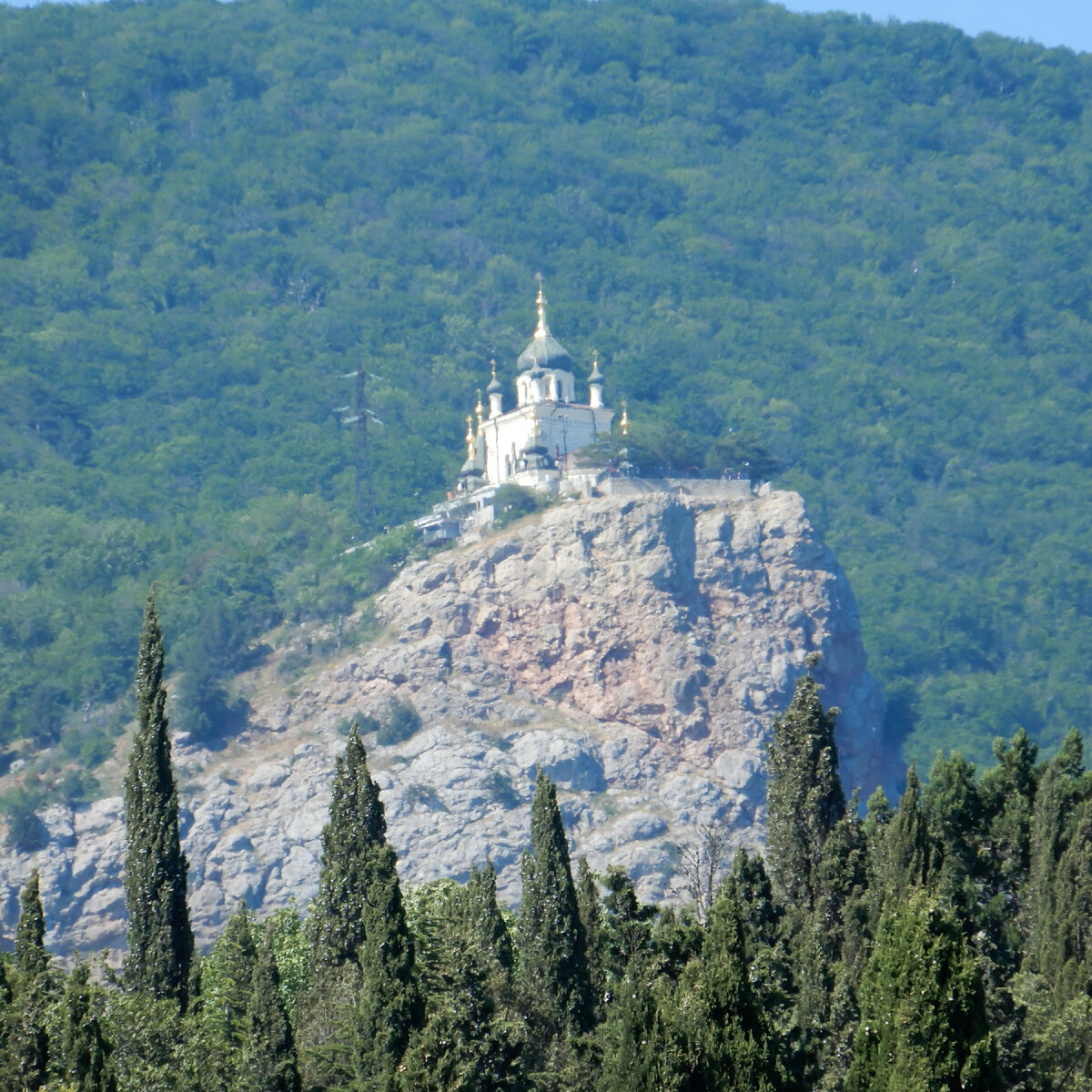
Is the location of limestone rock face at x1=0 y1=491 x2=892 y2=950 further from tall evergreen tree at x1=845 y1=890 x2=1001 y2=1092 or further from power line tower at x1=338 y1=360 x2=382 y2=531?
tall evergreen tree at x1=845 y1=890 x2=1001 y2=1092

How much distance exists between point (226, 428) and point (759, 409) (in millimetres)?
31635

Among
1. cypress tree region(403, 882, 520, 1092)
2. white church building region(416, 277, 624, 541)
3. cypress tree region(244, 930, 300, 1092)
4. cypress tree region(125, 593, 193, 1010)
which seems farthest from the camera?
white church building region(416, 277, 624, 541)

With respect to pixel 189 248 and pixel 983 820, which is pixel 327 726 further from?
pixel 189 248

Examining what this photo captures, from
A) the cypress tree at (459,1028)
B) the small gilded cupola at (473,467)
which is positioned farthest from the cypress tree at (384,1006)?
the small gilded cupola at (473,467)

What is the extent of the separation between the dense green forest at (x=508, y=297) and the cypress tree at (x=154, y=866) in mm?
43888

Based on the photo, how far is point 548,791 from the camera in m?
43.7

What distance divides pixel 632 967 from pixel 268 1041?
5.91 meters

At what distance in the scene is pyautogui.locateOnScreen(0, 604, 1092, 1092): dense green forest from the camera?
28.9m

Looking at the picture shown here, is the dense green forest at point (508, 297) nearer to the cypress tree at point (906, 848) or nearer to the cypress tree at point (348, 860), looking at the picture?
the cypress tree at point (348, 860)

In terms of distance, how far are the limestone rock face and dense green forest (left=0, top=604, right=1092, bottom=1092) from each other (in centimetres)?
2961

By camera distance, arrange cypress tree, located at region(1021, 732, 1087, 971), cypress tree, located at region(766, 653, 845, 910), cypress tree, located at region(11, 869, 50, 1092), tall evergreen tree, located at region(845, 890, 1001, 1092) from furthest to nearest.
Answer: cypress tree, located at region(1021, 732, 1087, 971), cypress tree, located at region(766, 653, 845, 910), cypress tree, located at region(11, 869, 50, 1092), tall evergreen tree, located at region(845, 890, 1001, 1092)

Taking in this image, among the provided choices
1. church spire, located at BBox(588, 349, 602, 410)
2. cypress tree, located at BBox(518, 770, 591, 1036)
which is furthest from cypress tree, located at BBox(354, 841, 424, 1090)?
church spire, located at BBox(588, 349, 602, 410)

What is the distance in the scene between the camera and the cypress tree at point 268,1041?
1286 inches

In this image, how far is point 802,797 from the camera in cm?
4347
